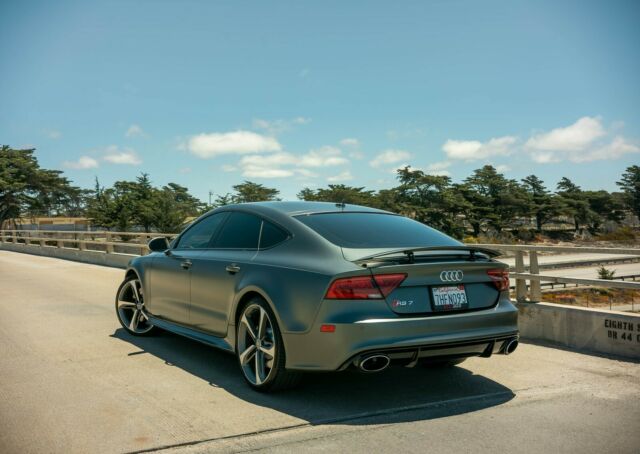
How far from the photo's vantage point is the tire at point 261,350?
15.3 ft

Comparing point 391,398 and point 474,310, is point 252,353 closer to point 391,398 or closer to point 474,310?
point 391,398

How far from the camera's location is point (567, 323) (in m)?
6.79

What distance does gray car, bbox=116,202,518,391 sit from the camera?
427 centimetres

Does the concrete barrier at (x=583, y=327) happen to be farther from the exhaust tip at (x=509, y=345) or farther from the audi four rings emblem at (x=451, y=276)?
the audi four rings emblem at (x=451, y=276)

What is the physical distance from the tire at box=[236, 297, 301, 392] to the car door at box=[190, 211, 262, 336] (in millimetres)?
293

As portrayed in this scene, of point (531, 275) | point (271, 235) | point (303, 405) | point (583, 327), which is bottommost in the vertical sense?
point (303, 405)

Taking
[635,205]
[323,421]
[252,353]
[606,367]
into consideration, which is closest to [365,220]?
[252,353]

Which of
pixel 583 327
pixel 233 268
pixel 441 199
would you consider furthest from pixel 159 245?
pixel 441 199

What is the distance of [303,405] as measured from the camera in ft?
15.2

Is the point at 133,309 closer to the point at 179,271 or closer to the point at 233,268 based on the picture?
the point at 179,271

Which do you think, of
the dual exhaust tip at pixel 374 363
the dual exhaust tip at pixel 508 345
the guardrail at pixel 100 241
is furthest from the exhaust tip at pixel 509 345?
the guardrail at pixel 100 241

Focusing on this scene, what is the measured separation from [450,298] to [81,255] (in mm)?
20734

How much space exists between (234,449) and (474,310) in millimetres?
2071

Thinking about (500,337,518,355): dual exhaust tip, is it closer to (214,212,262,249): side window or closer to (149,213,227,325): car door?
(214,212,262,249): side window
